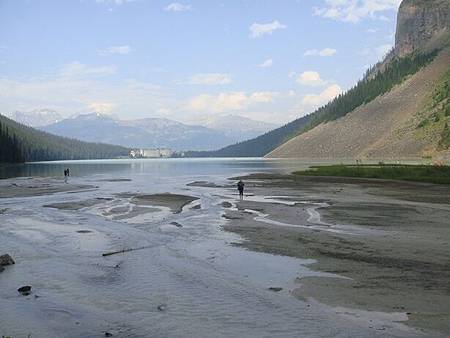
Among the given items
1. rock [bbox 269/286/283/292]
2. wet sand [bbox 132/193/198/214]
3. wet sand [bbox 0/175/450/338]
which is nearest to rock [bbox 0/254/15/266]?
wet sand [bbox 0/175/450/338]

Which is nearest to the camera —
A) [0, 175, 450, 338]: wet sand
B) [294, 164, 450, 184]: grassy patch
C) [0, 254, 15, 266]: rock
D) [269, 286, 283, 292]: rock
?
[0, 175, 450, 338]: wet sand

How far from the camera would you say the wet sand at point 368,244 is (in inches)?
571

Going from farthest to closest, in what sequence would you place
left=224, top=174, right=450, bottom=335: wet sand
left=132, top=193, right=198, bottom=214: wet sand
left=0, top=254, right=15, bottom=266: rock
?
left=132, top=193, right=198, bottom=214: wet sand < left=0, top=254, right=15, bottom=266: rock < left=224, top=174, right=450, bottom=335: wet sand

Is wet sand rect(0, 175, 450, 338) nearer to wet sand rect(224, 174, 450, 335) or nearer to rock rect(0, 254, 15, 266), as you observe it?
wet sand rect(224, 174, 450, 335)

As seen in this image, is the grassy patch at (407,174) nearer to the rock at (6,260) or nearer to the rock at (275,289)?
the rock at (275,289)

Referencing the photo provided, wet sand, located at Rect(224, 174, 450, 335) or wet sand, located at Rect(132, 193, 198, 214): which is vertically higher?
wet sand, located at Rect(224, 174, 450, 335)

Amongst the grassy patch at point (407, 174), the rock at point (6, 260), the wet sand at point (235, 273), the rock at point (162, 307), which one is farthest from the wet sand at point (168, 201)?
the grassy patch at point (407, 174)

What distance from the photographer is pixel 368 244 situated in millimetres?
23562

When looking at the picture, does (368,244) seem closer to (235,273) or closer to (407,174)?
(235,273)

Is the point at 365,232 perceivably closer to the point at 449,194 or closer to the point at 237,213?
the point at 237,213

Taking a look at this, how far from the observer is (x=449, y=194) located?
47938mm

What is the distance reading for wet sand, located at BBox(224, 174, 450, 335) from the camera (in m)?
14.5

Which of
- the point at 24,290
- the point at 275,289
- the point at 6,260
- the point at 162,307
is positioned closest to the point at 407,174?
the point at 275,289

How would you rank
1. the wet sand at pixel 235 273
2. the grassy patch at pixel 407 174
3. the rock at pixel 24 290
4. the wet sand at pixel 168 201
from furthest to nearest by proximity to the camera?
the grassy patch at pixel 407 174 → the wet sand at pixel 168 201 → the rock at pixel 24 290 → the wet sand at pixel 235 273
